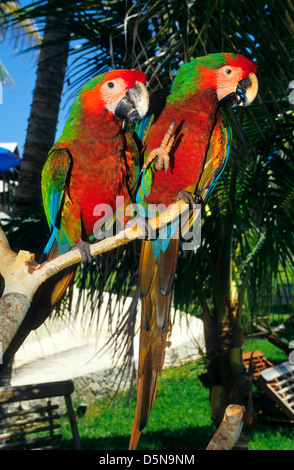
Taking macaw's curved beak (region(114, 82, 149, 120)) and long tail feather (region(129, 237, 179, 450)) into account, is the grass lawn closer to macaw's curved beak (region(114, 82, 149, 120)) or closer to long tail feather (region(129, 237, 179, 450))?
long tail feather (region(129, 237, 179, 450))

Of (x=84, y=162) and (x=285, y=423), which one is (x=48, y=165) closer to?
(x=84, y=162)

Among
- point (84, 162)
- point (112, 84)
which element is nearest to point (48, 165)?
point (84, 162)

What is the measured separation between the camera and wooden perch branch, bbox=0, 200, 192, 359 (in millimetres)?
460

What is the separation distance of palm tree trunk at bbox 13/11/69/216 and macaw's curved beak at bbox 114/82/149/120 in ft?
3.18

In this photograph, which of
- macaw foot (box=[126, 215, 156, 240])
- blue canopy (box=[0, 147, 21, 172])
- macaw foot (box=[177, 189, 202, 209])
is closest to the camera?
→ macaw foot (box=[126, 215, 156, 240])

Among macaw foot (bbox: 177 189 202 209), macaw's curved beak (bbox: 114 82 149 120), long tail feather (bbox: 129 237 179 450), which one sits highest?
macaw's curved beak (bbox: 114 82 149 120)

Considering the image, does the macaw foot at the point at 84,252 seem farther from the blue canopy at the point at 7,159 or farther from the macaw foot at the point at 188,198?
the blue canopy at the point at 7,159

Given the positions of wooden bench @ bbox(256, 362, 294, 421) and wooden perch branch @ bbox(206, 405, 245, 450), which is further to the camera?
wooden bench @ bbox(256, 362, 294, 421)

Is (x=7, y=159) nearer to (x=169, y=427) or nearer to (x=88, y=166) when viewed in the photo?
(x=88, y=166)

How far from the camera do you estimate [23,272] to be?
517 mm

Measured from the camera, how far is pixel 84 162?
2.36 feet

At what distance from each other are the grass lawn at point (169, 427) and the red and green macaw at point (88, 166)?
1.66 meters

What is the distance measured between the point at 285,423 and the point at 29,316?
2.89 metres

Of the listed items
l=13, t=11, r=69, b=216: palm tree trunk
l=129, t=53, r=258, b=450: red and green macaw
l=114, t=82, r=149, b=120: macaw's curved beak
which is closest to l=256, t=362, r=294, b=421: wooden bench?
l=13, t=11, r=69, b=216: palm tree trunk
